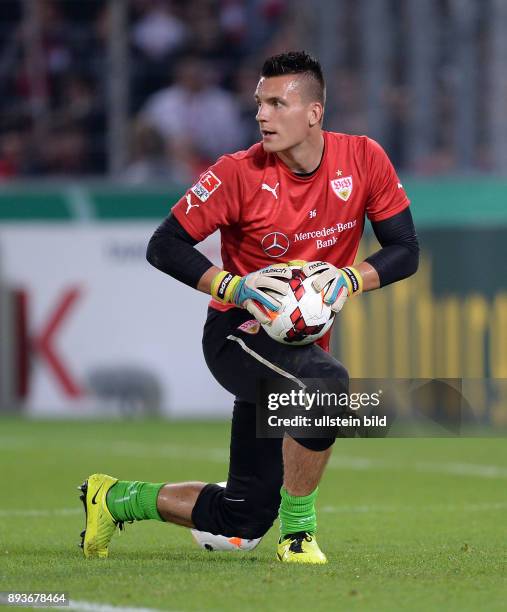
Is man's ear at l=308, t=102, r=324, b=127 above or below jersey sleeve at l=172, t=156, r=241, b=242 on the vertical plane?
above

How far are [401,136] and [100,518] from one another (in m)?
9.91

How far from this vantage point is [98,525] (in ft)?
21.1

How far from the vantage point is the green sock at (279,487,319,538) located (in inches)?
242

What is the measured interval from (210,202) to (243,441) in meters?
0.98

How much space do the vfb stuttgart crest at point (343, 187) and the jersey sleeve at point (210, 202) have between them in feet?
1.33

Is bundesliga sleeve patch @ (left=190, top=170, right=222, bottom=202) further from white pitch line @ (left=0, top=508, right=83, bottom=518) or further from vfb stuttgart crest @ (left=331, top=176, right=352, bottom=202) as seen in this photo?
white pitch line @ (left=0, top=508, right=83, bottom=518)

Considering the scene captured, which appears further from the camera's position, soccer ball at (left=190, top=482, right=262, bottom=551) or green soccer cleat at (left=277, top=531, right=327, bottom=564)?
soccer ball at (left=190, top=482, right=262, bottom=551)

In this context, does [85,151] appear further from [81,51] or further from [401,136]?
[401,136]

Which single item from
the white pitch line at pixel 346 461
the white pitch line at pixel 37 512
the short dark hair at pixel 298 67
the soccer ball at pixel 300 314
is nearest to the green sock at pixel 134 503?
the soccer ball at pixel 300 314

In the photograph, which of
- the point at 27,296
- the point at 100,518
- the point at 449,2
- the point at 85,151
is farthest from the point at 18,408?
the point at 100,518

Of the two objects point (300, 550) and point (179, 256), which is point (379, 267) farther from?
point (300, 550)

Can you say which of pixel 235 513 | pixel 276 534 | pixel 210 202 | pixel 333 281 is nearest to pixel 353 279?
pixel 333 281

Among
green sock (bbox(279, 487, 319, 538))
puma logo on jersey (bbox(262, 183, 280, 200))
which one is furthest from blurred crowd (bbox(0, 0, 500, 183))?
green sock (bbox(279, 487, 319, 538))

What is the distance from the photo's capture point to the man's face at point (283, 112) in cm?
621
